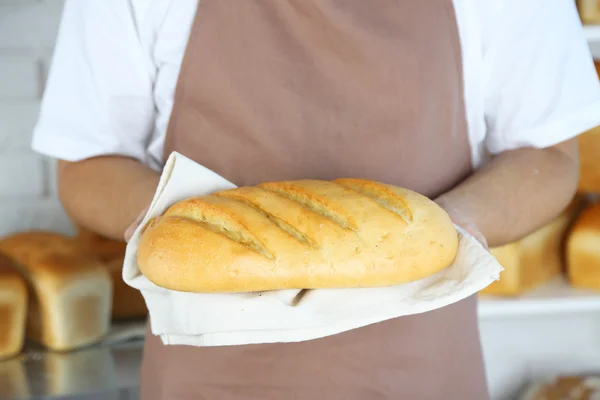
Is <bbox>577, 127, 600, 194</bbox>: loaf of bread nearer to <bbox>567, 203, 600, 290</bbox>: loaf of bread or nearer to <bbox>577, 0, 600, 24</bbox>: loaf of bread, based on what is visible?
<bbox>567, 203, 600, 290</bbox>: loaf of bread

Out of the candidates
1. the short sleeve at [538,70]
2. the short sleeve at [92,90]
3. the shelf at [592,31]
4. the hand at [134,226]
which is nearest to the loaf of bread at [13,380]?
the short sleeve at [92,90]

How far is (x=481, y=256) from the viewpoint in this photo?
Answer: 29.1 inches

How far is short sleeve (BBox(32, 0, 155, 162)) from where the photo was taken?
996mm

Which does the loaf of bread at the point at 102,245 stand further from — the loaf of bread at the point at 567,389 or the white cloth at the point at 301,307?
the loaf of bread at the point at 567,389

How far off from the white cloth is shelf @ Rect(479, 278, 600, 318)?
0.96 m

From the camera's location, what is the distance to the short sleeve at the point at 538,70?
979 mm

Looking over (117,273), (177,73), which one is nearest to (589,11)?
(177,73)

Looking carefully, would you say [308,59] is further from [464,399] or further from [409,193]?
[464,399]

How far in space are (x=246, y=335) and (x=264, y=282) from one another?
5 cm

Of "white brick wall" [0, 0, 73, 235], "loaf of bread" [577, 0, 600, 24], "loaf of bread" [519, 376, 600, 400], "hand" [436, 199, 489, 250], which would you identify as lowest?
"loaf of bread" [519, 376, 600, 400]

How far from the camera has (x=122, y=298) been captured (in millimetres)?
1593

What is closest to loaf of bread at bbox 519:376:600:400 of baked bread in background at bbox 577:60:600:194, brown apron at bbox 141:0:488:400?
baked bread in background at bbox 577:60:600:194

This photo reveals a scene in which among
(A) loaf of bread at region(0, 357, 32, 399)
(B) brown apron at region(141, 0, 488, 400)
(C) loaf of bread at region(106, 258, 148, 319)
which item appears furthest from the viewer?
(C) loaf of bread at region(106, 258, 148, 319)

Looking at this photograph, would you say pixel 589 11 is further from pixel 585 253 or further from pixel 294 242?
pixel 294 242
